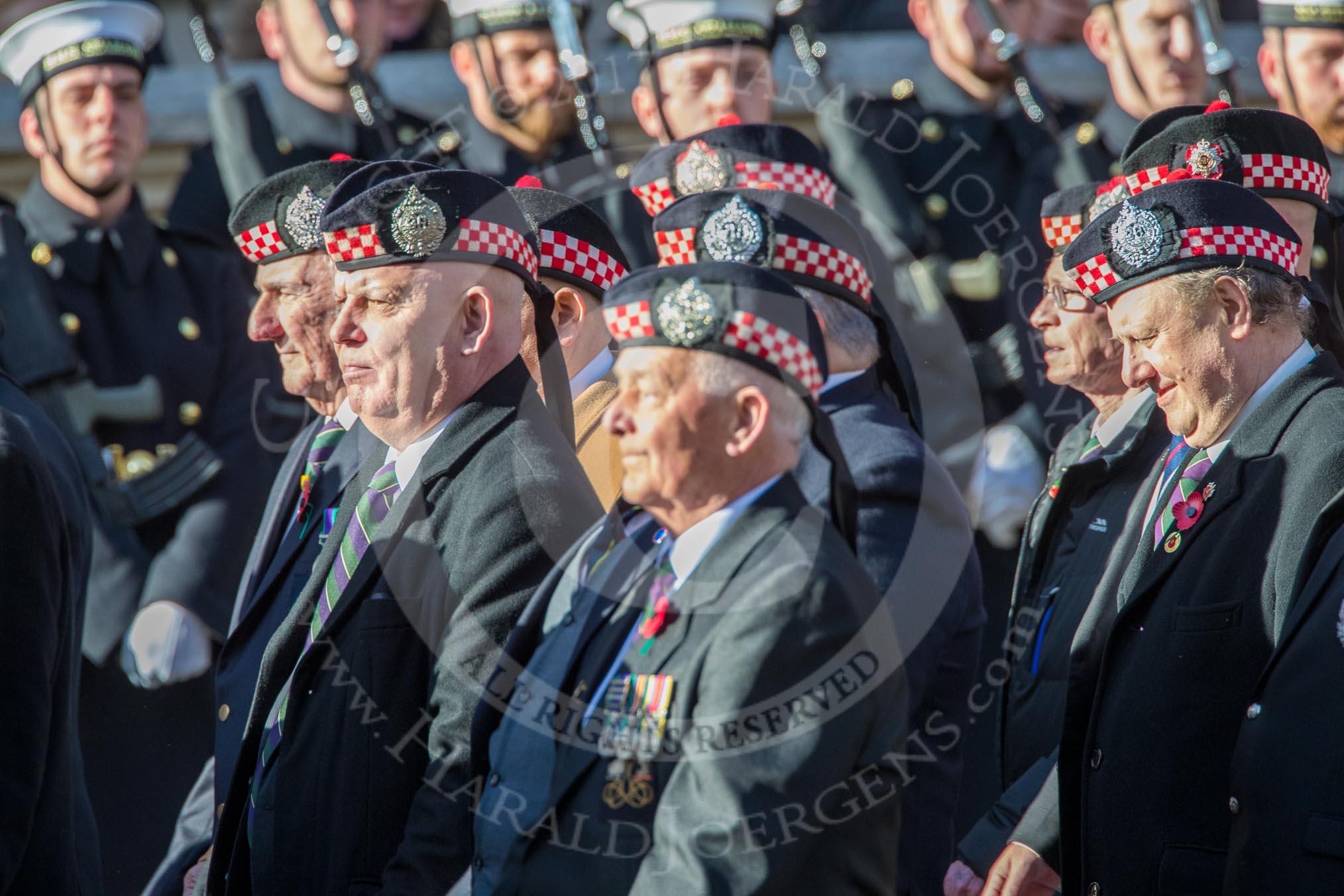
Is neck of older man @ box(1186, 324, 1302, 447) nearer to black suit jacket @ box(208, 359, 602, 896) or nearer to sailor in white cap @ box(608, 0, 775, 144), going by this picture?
black suit jacket @ box(208, 359, 602, 896)

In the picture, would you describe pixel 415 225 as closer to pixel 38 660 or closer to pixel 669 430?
pixel 669 430

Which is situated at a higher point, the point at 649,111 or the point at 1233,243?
the point at 649,111

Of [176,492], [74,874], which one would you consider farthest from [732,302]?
[176,492]

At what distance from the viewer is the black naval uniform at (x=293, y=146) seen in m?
6.75

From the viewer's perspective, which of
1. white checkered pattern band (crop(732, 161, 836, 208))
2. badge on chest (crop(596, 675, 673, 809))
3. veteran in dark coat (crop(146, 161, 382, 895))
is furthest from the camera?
white checkered pattern band (crop(732, 161, 836, 208))

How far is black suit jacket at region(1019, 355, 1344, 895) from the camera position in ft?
11.4

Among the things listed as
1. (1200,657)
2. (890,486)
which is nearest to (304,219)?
(890,486)

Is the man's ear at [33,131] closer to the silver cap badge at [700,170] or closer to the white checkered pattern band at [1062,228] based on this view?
the silver cap badge at [700,170]

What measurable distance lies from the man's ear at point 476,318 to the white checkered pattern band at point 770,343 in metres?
0.87

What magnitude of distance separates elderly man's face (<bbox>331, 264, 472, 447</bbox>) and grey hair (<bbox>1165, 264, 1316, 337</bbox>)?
1471 mm

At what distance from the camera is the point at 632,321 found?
310 cm

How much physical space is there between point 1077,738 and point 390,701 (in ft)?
4.62

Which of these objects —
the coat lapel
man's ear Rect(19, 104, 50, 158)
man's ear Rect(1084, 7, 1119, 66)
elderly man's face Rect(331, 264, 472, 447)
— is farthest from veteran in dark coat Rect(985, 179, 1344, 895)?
man's ear Rect(19, 104, 50, 158)

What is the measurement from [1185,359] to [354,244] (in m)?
1.72
